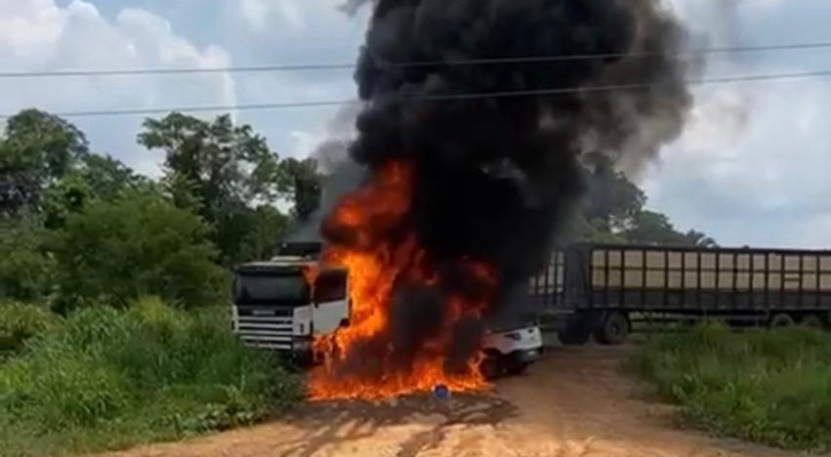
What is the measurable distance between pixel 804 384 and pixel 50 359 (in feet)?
43.4

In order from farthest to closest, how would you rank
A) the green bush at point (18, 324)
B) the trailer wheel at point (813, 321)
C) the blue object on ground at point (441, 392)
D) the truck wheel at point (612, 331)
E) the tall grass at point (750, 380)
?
the trailer wheel at point (813, 321)
the truck wheel at point (612, 331)
the green bush at point (18, 324)
the blue object on ground at point (441, 392)
the tall grass at point (750, 380)

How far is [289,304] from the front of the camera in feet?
76.1

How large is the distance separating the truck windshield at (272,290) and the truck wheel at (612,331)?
11.8 metres

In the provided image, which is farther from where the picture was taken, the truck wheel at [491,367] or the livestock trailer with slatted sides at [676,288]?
the livestock trailer with slatted sides at [676,288]

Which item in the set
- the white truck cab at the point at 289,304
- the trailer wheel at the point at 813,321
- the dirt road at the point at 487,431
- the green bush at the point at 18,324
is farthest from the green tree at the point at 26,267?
the trailer wheel at the point at 813,321

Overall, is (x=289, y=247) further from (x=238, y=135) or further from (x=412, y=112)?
(x=238, y=135)

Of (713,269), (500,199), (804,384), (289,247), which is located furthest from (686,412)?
(713,269)

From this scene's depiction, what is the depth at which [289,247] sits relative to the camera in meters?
26.7

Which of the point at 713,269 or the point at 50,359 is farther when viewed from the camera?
the point at 713,269

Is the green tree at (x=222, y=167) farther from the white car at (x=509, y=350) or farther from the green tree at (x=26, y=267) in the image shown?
the white car at (x=509, y=350)

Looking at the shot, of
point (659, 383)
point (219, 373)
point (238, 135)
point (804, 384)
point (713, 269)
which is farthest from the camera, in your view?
point (238, 135)

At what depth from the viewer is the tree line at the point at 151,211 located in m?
39.3

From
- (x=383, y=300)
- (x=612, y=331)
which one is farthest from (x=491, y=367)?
(x=612, y=331)

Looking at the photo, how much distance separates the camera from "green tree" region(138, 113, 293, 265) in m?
53.7
